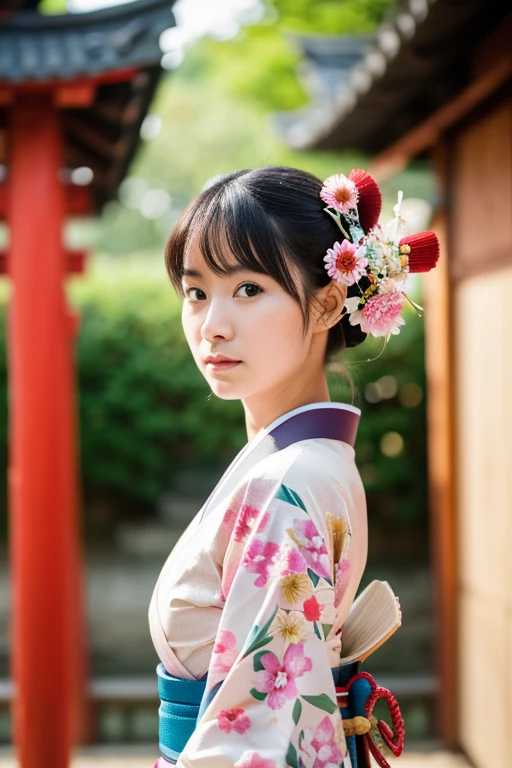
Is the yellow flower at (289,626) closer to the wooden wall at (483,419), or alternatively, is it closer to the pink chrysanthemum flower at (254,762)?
the pink chrysanthemum flower at (254,762)

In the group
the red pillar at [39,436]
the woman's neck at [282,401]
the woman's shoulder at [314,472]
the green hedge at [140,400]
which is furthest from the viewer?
the green hedge at [140,400]

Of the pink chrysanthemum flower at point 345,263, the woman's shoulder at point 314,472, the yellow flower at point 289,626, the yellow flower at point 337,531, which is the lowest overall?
the yellow flower at point 289,626

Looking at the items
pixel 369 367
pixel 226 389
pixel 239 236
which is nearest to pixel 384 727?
pixel 226 389

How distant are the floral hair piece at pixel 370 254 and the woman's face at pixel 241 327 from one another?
5.1 inches

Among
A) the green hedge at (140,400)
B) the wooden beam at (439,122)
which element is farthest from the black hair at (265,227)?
the green hedge at (140,400)

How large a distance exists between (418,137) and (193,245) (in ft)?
13.3

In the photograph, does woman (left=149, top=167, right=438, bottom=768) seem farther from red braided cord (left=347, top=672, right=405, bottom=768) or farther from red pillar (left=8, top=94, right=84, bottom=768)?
red pillar (left=8, top=94, right=84, bottom=768)

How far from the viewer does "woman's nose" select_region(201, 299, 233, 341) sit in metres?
Answer: 1.69

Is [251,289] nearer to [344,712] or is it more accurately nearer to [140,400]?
[344,712]

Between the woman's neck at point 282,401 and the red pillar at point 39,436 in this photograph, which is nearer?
the woman's neck at point 282,401

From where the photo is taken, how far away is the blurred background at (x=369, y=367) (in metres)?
4.07

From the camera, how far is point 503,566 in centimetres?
429

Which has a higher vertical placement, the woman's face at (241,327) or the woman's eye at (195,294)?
the woman's eye at (195,294)

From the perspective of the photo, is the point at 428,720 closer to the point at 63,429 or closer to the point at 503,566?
the point at 503,566
